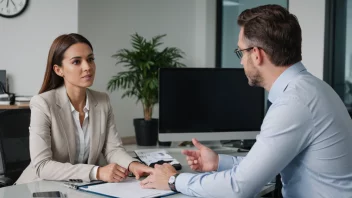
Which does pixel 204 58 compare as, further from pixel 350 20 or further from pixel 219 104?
pixel 219 104

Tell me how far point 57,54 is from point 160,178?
3.05 feet

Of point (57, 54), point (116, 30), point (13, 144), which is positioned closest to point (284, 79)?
point (57, 54)

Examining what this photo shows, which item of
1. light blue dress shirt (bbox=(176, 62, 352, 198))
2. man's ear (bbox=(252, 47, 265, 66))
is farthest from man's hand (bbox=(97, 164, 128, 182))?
man's ear (bbox=(252, 47, 265, 66))

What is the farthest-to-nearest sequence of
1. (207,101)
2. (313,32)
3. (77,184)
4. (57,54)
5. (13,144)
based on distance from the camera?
(313,32) < (207,101) < (13,144) < (57,54) < (77,184)

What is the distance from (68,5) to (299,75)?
387 centimetres

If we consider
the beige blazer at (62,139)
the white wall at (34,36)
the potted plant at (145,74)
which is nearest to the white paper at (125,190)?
the beige blazer at (62,139)

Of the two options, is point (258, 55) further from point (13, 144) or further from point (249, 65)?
point (13, 144)

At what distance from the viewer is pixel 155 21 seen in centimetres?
594

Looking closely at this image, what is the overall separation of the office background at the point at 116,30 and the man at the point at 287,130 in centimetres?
312

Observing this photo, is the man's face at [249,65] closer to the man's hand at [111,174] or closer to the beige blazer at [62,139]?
the man's hand at [111,174]

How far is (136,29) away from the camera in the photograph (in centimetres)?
581

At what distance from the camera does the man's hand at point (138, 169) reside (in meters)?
2.14

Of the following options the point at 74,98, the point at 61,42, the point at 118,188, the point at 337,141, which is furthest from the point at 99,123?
the point at 337,141

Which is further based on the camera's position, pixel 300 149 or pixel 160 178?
pixel 160 178
